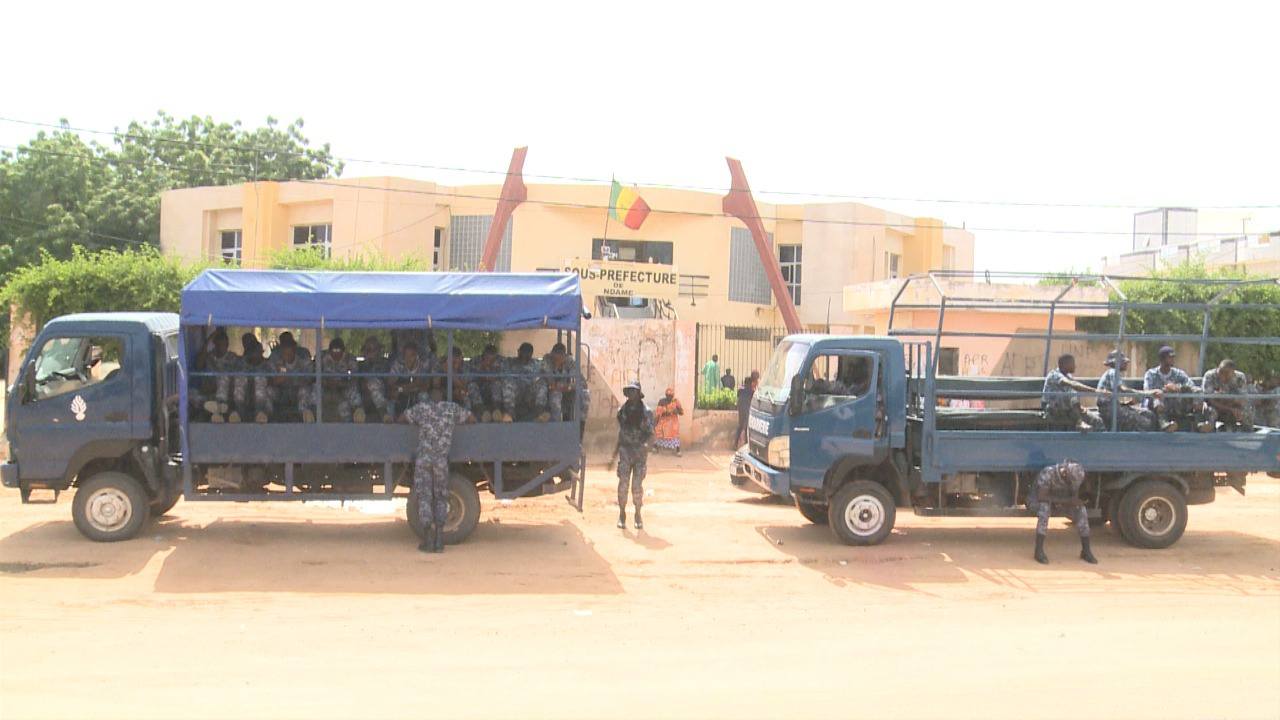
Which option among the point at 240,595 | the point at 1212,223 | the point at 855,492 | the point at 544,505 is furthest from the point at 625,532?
the point at 1212,223

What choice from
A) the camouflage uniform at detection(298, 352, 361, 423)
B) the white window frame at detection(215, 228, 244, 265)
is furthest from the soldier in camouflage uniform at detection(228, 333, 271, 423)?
the white window frame at detection(215, 228, 244, 265)

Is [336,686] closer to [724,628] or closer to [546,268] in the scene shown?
[724,628]

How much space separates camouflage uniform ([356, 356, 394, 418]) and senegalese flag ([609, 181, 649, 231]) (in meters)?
19.6

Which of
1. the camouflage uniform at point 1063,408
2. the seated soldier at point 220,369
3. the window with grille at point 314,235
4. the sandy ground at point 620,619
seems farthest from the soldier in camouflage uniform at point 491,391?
the window with grille at point 314,235

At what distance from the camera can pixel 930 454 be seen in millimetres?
11078

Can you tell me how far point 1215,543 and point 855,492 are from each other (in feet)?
14.7

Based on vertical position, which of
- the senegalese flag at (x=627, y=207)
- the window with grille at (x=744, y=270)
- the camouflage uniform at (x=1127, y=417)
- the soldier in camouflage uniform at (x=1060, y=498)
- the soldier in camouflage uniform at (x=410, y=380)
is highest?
the senegalese flag at (x=627, y=207)

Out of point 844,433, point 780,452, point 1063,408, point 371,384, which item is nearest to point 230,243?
point 371,384

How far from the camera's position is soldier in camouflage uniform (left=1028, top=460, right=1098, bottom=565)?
35.7ft

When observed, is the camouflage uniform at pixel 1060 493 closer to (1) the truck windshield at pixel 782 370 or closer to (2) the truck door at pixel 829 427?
(2) the truck door at pixel 829 427

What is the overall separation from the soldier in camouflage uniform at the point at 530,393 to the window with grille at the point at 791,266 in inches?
963

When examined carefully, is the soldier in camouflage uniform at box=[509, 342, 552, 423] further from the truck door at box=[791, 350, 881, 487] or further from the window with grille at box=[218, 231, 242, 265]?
the window with grille at box=[218, 231, 242, 265]

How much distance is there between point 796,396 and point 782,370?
75 centimetres

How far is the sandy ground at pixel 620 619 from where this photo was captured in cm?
637
